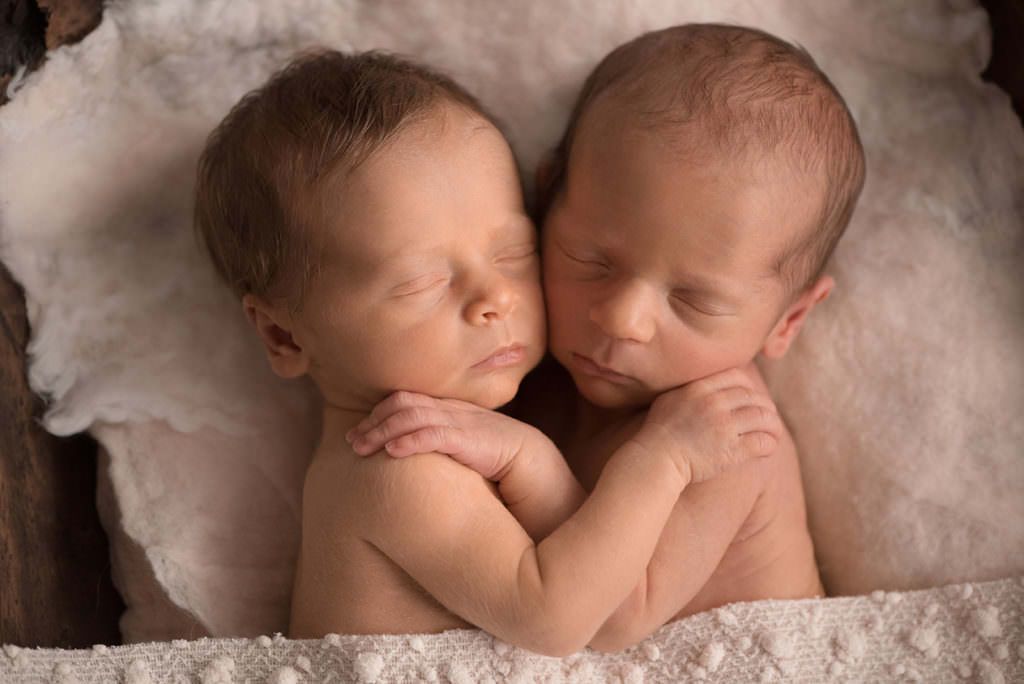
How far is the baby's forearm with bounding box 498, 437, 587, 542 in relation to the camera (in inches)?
54.8

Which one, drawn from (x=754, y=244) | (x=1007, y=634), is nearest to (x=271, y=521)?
(x=754, y=244)

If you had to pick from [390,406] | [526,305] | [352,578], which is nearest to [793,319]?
[526,305]

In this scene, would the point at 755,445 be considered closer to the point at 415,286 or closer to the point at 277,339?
the point at 415,286

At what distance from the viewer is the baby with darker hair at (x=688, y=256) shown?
1331 millimetres

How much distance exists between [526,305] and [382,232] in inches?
9.7

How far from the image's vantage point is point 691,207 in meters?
1.33

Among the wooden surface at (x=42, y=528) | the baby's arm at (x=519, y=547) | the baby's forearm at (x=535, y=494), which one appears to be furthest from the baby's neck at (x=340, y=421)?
the wooden surface at (x=42, y=528)

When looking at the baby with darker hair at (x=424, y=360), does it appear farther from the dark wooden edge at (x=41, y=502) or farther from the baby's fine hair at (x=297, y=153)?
the dark wooden edge at (x=41, y=502)

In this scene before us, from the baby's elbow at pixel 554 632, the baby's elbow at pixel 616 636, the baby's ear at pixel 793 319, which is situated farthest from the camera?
the baby's ear at pixel 793 319

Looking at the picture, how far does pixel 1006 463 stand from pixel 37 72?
1644 millimetres

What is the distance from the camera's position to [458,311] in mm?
1360

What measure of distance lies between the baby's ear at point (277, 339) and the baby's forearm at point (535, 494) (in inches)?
13.9

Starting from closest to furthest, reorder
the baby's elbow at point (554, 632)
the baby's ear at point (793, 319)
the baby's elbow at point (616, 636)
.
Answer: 1. the baby's elbow at point (554, 632)
2. the baby's elbow at point (616, 636)
3. the baby's ear at point (793, 319)

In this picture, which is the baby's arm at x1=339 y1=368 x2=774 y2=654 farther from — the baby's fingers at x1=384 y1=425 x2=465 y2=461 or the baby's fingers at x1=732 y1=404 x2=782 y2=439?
the baby's fingers at x1=732 y1=404 x2=782 y2=439
